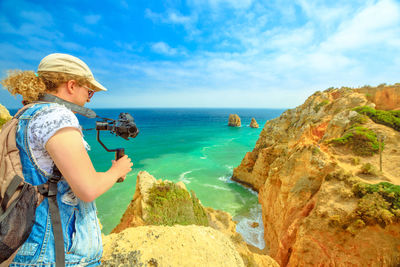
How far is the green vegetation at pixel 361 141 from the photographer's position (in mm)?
8852

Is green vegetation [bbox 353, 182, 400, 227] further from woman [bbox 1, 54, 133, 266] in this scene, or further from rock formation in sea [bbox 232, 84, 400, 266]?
woman [bbox 1, 54, 133, 266]

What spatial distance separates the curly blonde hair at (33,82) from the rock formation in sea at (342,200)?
27.0 ft

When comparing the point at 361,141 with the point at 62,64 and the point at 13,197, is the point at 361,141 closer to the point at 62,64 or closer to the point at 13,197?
the point at 62,64

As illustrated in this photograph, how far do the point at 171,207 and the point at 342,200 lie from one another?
6.72 meters

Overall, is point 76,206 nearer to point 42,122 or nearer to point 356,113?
point 42,122

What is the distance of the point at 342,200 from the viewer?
6637 mm

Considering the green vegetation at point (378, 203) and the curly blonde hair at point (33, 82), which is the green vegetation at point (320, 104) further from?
the curly blonde hair at point (33, 82)

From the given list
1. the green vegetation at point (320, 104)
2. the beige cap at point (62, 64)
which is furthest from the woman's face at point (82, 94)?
the green vegetation at point (320, 104)

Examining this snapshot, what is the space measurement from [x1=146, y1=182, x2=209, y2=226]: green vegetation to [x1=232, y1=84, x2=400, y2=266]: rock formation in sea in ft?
13.5

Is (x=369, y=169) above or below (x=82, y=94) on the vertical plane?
below

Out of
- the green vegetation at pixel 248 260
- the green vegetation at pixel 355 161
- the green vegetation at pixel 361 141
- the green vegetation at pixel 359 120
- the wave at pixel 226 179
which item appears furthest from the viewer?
the wave at pixel 226 179

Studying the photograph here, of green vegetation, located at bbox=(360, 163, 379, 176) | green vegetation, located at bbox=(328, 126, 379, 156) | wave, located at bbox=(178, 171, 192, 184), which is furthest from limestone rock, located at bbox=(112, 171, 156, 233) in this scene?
wave, located at bbox=(178, 171, 192, 184)

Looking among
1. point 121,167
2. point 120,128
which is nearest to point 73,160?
point 121,167

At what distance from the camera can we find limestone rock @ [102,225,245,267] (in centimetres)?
305
